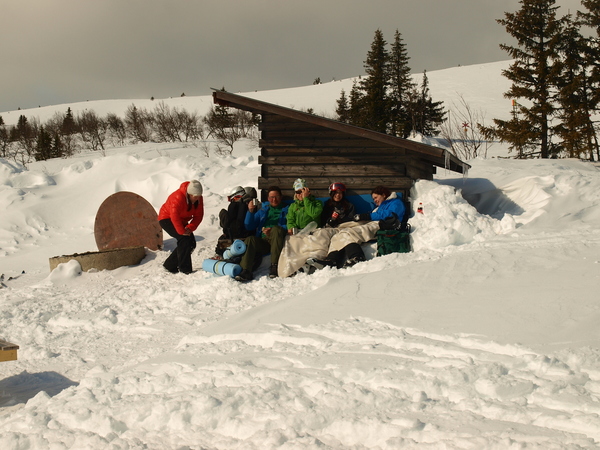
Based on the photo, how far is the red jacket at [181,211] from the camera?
7.90m

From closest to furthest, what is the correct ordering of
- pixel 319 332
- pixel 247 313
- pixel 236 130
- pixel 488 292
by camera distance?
pixel 319 332 < pixel 488 292 < pixel 247 313 < pixel 236 130

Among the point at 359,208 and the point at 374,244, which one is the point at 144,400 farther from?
the point at 359,208

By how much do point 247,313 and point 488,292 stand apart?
2.48m

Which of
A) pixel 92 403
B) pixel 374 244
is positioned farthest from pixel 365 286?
pixel 92 403

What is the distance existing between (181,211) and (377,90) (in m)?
26.8

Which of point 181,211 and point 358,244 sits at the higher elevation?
point 181,211

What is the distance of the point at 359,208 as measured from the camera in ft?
29.4

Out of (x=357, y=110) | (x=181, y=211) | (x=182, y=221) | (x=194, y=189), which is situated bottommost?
(x=182, y=221)

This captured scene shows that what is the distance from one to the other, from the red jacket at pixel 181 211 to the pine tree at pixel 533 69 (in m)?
16.8

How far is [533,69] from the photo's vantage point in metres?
21.3

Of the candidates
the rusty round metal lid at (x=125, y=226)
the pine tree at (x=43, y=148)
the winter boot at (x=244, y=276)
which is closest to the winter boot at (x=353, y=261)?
the winter boot at (x=244, y=276)

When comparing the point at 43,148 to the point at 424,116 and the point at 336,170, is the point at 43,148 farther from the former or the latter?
the point at 336,170

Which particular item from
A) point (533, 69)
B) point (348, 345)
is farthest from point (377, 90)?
point (348, 345)

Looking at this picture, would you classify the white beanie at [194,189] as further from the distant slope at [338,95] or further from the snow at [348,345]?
the distant slope at [338,95]
